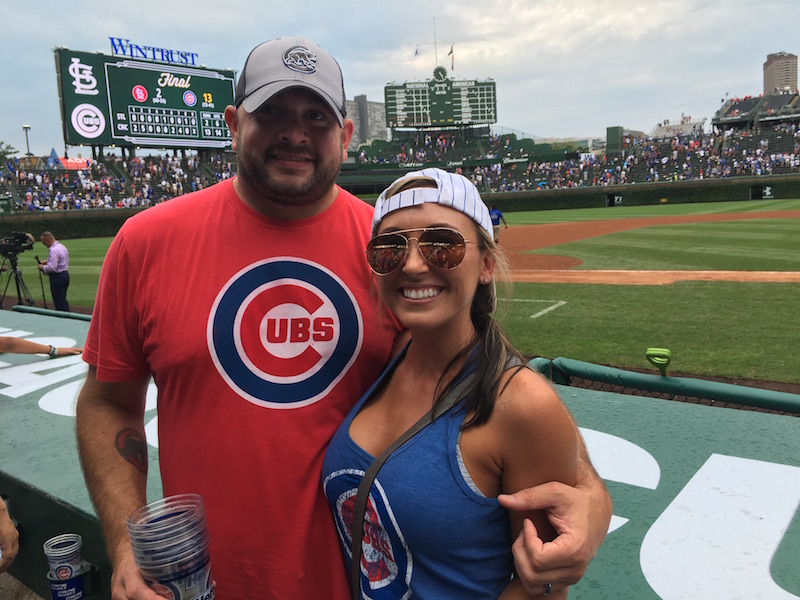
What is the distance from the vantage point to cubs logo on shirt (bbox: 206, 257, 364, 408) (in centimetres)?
167

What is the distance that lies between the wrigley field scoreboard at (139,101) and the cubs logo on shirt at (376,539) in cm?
3704

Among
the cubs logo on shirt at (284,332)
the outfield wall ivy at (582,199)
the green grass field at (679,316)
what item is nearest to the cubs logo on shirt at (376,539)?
the cubs logo on shirt at (284,332)

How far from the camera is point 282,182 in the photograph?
1684 millimetres

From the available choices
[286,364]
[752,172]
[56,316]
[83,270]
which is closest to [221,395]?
[286,364]

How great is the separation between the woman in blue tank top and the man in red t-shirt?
0.45 feet

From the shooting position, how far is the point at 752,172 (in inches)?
1626

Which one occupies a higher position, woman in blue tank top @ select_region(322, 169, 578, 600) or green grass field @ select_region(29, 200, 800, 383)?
woman in blue tank top @ select_region(322, 169, 578, 600)

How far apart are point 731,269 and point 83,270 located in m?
18.2

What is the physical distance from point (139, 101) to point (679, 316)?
41063 millimetres

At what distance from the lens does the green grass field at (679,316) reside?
264 inches

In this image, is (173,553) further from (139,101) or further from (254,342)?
(139,101)

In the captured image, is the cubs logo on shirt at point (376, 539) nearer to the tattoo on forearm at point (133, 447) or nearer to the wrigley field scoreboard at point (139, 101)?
the tattoo on forearm at point (133, 447)

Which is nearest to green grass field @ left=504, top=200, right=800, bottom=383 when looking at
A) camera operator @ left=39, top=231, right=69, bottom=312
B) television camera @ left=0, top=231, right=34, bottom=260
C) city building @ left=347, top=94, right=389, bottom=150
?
camera operator @ left=39, top=231, right=69, bottom=312

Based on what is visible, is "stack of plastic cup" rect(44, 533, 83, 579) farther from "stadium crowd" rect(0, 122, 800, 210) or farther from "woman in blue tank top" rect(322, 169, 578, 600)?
"stadium crowd" rect(0, 122, 800, 210)
